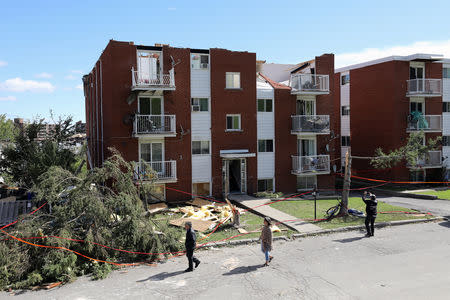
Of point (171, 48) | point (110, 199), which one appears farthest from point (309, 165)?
point (110, 199)

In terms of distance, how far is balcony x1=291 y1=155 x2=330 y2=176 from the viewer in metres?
23.6

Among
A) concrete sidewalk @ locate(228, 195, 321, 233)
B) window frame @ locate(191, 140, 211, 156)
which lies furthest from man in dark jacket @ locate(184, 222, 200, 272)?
window frame @ locate(191, 140, 211, 156)

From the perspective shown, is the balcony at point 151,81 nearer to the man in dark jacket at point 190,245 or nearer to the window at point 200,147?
the window at point 200,147

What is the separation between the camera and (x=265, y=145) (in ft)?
77.3

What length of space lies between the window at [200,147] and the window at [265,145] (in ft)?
12.3

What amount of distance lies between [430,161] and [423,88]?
586 centimetres

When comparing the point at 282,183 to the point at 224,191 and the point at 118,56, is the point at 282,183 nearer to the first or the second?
the point at 224,191

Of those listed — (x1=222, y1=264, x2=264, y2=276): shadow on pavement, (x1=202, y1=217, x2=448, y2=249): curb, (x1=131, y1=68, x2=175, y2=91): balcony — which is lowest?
(x1=222, y1=264, x2=264, y2=276): shadow on pavement

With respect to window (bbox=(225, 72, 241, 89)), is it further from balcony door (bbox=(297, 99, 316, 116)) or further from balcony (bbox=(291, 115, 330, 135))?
balcony door (bbox=(297, 99, 316, 116))

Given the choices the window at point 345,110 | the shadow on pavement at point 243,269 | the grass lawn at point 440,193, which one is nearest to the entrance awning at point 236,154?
the shadow on pavement at point 243,269

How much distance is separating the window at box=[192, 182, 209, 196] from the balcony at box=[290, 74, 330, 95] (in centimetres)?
868

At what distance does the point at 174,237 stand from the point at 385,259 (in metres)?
7.08

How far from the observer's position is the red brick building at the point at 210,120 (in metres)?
20.3

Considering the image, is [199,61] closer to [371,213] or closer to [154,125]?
[154,125]
